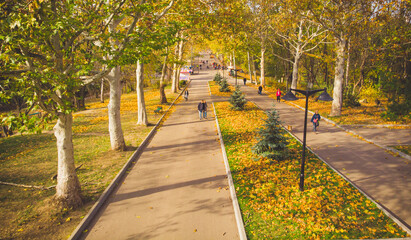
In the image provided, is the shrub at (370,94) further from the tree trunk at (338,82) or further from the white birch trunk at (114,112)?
the white birch trunk at (114,112)

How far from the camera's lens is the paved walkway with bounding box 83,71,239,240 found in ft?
20.3

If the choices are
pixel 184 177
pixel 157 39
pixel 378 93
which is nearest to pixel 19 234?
pixel 184 177

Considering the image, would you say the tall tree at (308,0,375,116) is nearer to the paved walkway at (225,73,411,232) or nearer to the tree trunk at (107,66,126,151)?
the paved walkway at (225,73,411,232)

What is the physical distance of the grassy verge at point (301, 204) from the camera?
5855mm

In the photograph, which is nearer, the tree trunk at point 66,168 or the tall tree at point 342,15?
the tree trunk at point 66,168

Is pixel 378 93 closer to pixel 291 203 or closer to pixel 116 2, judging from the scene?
pixel 291 203

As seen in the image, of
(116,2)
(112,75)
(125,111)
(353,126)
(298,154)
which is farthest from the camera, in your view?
(125,111)

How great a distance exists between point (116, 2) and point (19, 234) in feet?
24.5

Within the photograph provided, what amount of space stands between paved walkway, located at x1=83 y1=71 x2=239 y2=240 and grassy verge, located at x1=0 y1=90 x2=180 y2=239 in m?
0.83

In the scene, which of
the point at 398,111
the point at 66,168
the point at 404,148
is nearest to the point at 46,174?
the point at 66,168

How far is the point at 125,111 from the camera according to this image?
2322 centimetres

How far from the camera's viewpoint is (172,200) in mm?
7633

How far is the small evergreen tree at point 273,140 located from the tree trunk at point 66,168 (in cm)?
706

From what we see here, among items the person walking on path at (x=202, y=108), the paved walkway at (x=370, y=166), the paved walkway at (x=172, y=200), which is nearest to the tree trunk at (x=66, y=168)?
the paved walkway at (x=172, y=200)
